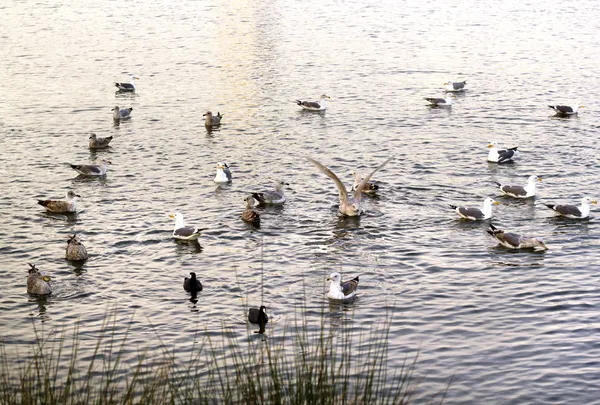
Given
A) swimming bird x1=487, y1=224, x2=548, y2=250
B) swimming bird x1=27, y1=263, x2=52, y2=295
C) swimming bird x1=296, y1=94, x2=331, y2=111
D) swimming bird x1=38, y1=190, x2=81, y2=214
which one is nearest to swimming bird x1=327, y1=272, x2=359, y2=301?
swimming bird x1=487, y1=224, x2=548, y2=250

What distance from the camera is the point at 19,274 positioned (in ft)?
66.3

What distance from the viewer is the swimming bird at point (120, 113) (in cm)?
3438

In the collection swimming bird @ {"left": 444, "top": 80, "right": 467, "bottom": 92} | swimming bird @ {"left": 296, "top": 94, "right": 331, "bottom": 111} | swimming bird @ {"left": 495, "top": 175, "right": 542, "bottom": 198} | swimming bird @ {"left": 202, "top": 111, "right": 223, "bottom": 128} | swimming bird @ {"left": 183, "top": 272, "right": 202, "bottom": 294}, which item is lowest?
swimming bird @ {"left": 183, "top": 272, "right": 202, "bottom": 294}

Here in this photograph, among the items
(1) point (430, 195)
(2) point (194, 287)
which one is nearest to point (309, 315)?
(2) point (194, 287)

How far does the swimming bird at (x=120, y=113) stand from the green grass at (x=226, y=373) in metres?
17.6

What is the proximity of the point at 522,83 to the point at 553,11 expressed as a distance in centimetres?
2255

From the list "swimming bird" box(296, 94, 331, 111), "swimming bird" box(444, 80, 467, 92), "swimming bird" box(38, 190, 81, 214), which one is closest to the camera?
"swimming bird" box(38, 190, 81, 214)

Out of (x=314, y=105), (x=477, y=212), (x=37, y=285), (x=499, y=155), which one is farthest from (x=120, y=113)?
(x=37, y=285)

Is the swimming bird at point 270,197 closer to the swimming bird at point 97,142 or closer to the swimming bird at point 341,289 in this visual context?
the swimming bird at point 341,289

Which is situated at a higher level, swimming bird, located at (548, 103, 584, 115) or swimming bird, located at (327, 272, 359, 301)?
swimming bird, located at (548, 103, 584, 115)

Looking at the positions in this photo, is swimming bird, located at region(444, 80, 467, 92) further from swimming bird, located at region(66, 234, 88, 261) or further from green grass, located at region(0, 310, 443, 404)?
green grass, located at region(0, 310, 443, 404)

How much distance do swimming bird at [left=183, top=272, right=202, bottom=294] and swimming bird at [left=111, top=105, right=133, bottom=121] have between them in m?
16.6

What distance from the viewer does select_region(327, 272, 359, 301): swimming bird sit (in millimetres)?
18297

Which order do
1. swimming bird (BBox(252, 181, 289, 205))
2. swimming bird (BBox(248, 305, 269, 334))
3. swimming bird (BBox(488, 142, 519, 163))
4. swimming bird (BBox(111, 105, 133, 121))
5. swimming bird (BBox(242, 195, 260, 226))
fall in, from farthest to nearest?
1. swimming bird (BBox(111, 105, 133, 121))
2. swimming bird (BBox(488, 142, 519, 163))
3. swimming bird (BBox(252, 181, 289, 205))
4. swimming bird (BBox(242, 195, 260, 226))
5. swimming bird (BBox(248, 305, 269, 334))
